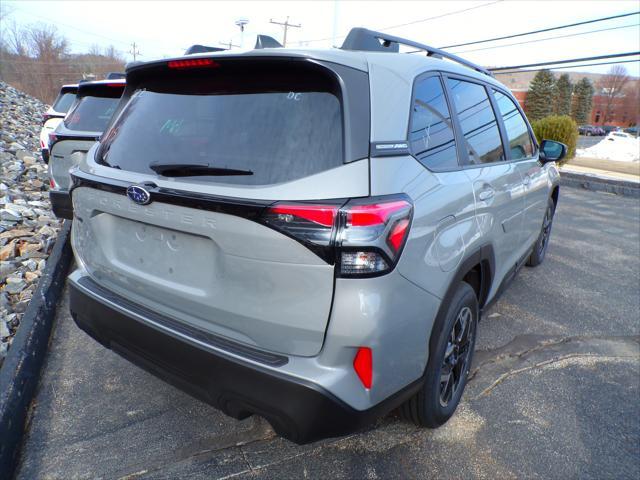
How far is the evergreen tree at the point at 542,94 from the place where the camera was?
62562 mm

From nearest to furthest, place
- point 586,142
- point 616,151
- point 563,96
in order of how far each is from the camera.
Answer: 1. point 616,151
2. point 586,142
3. point 563,96

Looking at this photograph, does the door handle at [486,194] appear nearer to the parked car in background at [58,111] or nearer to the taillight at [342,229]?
the taillight at [342,229]

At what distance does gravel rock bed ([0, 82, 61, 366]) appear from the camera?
3595mm

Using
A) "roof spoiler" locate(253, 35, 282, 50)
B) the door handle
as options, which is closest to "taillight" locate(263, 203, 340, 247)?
"roof spoiler" locate(253, 35, 282, 50)

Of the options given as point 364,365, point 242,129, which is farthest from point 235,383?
point 242,129

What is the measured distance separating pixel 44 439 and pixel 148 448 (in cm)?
54

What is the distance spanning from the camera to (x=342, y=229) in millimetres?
1613

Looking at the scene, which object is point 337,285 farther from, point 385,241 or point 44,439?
point 44,439

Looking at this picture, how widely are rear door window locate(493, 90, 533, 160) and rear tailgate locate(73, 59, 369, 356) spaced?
207 centimetres

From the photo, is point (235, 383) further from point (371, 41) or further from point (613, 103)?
point (613, 103)

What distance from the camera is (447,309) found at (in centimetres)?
214

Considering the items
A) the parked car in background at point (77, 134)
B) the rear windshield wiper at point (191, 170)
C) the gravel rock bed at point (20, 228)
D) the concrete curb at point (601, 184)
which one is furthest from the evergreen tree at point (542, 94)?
the rear windshield wiper at point (191, 170)

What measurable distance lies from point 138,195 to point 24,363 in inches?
59.1

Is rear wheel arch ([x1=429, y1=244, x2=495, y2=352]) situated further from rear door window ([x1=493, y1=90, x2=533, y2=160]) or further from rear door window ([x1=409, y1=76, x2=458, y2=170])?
rear door window ([x1=493, y1=90, x2=533, y2=160])
